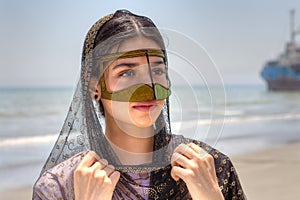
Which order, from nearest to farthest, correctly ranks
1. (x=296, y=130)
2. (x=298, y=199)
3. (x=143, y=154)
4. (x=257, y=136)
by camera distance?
(x=143, y=154), (x=298, y=199), (x=257, y=136), (x=296, y=130)

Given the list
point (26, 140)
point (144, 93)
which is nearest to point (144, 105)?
point (144, 93)

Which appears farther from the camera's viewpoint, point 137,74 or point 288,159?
point 288,159

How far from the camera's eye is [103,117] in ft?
4.25

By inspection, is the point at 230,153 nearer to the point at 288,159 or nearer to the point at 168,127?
the point at 288,159

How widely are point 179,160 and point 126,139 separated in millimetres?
171

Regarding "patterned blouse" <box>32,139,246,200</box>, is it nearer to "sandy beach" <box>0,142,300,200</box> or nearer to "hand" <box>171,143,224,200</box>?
"hand" <box>171,143,224,200</box>

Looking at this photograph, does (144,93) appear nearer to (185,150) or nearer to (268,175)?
(185,150)

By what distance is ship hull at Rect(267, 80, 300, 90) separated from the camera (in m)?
33.0

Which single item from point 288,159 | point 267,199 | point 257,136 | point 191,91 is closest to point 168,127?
point 191,91

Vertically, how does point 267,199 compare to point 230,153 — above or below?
above

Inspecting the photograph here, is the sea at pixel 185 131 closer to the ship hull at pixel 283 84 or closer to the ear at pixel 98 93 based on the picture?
the ear at pixel 98 93

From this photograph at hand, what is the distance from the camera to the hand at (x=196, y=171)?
3.71ft

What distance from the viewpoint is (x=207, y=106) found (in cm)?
115

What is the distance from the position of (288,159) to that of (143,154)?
5.90 metres
